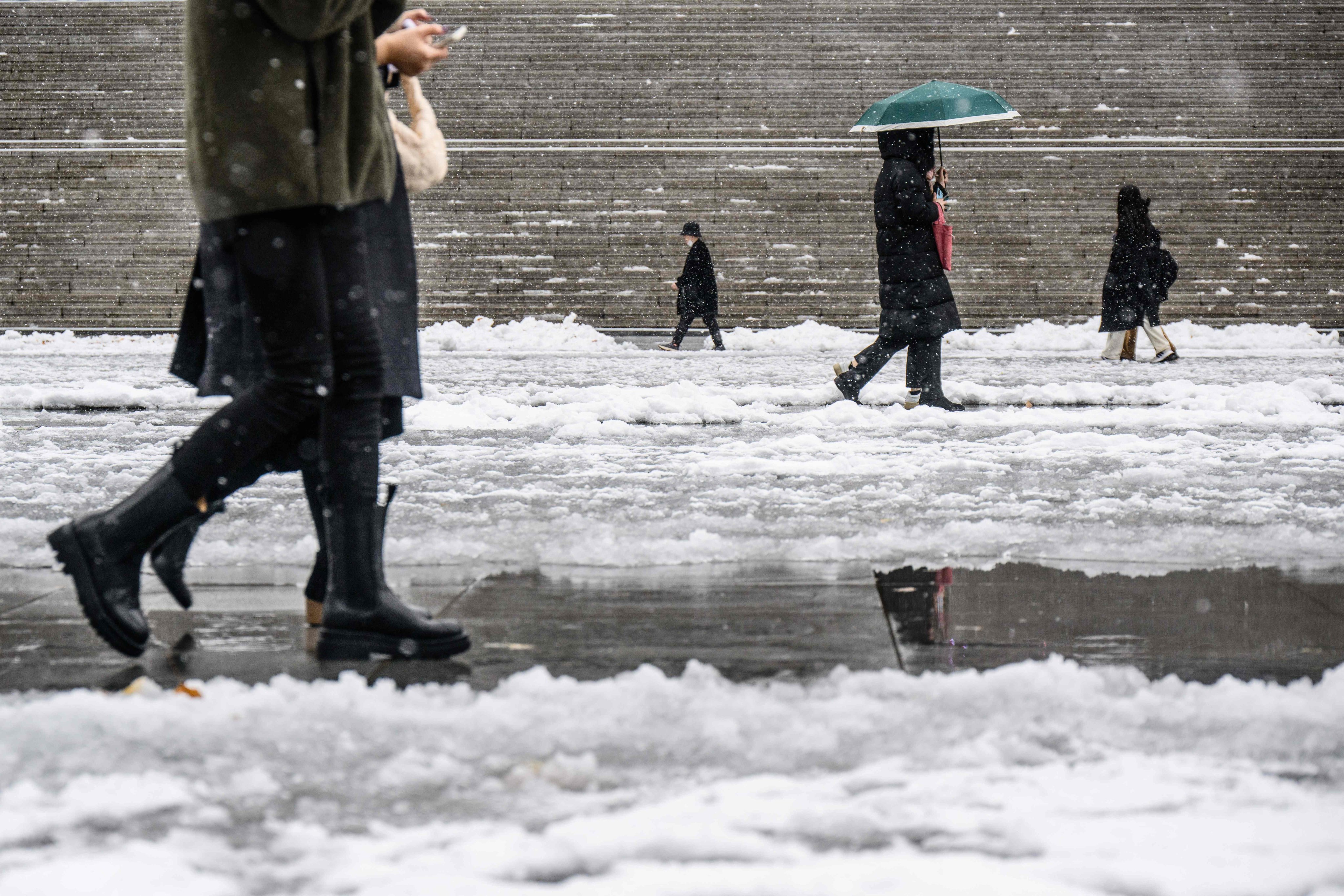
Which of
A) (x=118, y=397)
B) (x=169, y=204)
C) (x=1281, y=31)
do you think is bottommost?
(x=118, y=397)

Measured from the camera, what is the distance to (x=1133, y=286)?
43.8ft

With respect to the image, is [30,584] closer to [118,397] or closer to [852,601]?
[852,601]

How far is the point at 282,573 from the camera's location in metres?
3.73

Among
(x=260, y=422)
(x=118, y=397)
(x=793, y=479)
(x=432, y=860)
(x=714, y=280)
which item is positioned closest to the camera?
(x=432, y=860)

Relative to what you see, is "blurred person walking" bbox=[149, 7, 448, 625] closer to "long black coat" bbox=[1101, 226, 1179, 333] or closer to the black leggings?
the black leggings

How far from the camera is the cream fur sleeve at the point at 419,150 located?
3176 mm

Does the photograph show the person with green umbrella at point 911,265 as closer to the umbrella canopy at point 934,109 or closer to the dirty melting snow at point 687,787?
the umbrella canopy at point 934,109

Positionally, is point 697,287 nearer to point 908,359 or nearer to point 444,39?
point 908,359

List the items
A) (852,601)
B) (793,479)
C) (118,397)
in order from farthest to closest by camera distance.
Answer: (118,397)
(793,479)
(852,601)

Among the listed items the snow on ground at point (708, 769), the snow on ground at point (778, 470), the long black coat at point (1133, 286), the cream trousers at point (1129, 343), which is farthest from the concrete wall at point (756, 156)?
the snow on ground at point (708, 769)

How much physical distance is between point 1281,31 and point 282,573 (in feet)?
75.1

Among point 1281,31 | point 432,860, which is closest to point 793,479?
point 432,860

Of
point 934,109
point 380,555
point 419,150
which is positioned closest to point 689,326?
point 934,109

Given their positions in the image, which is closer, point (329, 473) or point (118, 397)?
point (329, 473)
